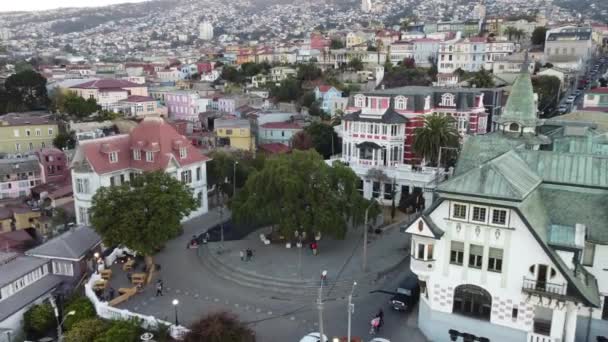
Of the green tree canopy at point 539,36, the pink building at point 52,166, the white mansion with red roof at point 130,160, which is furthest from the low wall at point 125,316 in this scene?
the green tree canopy at point 539,36

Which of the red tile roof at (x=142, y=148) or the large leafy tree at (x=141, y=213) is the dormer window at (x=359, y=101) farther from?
the large leafy tree at (x=141, y=213)

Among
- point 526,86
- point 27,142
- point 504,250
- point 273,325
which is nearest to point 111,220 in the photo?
point 273,325

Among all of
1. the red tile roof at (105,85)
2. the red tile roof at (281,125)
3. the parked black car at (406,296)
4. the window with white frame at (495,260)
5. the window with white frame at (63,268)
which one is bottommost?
the window with white frame at (63,268)

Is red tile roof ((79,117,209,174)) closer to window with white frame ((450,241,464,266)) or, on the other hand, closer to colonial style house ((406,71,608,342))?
colonial style house ((406,71,608,342))

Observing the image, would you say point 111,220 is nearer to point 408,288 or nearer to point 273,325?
point 273,325

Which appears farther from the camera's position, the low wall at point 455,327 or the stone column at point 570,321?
the low wall at point 455,327

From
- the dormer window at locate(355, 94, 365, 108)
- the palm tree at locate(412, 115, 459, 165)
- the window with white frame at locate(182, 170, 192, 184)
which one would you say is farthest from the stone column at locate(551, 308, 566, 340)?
the window with white frame at locate(182, 170, 192, 184)

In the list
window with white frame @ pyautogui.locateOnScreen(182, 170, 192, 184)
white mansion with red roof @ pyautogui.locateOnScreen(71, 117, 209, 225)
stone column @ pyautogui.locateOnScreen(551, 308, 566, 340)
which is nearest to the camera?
stone column @ pyautogui.locateOnScreen(551, 308, 566, 340)

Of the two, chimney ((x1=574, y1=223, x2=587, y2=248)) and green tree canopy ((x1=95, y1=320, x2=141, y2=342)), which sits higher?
chimney ((x1=574, y1=223, x2=587, y2=248))

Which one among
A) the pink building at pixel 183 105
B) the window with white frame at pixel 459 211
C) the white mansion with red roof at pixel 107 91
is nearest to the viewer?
the window with white frame at pixel 459 211
